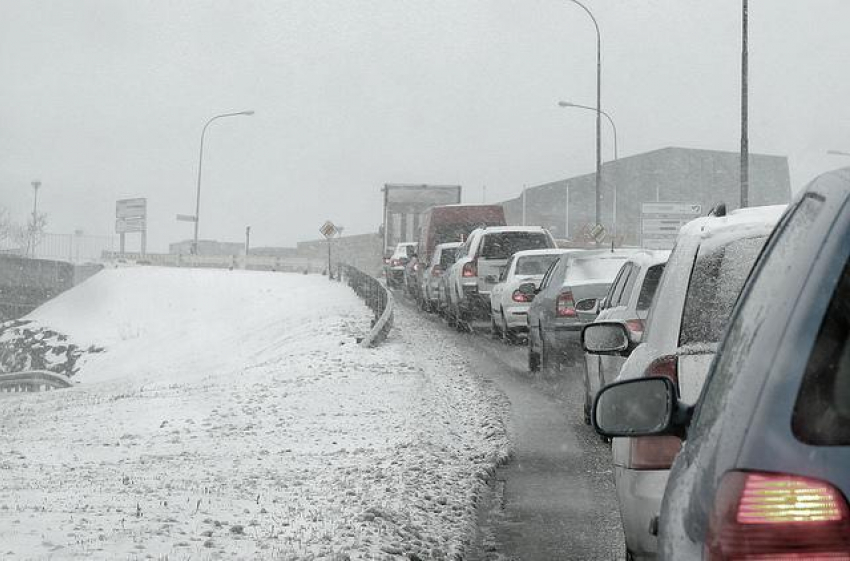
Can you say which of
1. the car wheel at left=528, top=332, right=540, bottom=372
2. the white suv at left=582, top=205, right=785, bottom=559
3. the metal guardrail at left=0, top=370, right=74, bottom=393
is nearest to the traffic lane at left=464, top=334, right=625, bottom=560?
the white suv at left=582, top=205, right=785, bottom=559

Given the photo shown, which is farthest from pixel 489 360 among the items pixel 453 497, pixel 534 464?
pixel 453 497

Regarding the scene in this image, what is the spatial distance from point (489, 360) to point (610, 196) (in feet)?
228

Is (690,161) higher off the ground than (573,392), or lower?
higher

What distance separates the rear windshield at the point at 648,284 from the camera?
967 cm

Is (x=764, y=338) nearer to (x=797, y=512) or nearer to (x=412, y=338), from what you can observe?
(x=797, y=512)

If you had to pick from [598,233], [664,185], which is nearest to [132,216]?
[664,185]

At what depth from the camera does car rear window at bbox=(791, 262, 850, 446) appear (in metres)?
2.10

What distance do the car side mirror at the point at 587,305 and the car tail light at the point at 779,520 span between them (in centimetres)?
1002

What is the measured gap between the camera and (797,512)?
207 centimetres

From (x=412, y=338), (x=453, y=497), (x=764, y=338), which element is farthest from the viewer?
(x=412, y=338)

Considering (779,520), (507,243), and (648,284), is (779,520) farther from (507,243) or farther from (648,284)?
(507,243)

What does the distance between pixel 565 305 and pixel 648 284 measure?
535 centimetres

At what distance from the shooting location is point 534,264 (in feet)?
72.5

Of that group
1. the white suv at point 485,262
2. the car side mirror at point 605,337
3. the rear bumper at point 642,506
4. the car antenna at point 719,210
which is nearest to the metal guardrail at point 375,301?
the white suv at point 485,262
